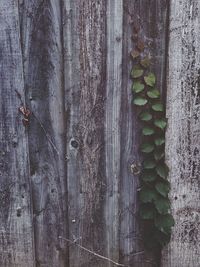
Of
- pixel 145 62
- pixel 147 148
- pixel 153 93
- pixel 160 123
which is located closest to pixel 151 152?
pixel 147 148

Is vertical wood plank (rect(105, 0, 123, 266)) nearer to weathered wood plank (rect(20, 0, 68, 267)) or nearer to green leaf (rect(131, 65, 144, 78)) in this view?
green leaf (rect(131, 65, 144, 78))

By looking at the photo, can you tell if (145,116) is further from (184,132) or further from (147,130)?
(184,132)

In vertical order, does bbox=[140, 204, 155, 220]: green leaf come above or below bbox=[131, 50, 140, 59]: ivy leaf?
below

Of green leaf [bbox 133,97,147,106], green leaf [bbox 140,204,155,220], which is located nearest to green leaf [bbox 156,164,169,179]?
green leaf [bbox 140,204,155,220]

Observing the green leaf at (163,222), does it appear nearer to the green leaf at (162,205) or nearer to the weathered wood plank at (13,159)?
the green leaf at (162,205)

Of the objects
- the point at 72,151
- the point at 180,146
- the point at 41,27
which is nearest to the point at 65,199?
the point at 72,151

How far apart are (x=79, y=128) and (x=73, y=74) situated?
0.71ft

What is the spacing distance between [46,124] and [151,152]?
0.43m

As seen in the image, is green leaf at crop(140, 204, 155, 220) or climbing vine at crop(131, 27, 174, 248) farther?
green leaf at crop(140, 204, 155, 220)

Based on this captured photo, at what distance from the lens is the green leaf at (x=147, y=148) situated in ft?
6.10

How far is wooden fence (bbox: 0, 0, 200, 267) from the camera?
1766 mm

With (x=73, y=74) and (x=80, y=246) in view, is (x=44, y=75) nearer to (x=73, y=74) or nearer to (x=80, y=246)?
(x=73, y=74)

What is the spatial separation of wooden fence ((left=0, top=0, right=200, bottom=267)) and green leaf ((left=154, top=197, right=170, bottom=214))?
2.4 inches

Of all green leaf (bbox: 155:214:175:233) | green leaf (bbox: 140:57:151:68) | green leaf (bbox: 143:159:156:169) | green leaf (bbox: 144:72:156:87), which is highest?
green leaf (bbox: 140:57:151:68)
